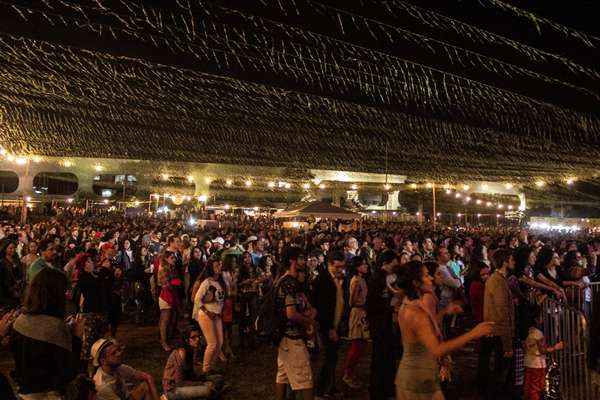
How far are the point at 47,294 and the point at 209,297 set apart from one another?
7.29ft

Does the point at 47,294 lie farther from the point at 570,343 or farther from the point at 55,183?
the point at 55,183

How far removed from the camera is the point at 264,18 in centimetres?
512

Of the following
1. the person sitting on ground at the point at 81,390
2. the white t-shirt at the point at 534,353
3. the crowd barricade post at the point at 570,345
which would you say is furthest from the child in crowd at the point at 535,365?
the person sitting on ground at the point at 81,390

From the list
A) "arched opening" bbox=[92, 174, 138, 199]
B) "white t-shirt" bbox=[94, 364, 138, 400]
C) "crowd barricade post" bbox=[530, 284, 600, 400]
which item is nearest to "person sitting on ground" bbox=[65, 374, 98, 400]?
"white t-shirt" bbox=[94, 364, 138, 400]

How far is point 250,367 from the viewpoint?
18.0 feet

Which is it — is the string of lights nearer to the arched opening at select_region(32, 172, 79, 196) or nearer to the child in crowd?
the child in crowd

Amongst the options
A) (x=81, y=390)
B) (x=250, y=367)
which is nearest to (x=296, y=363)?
(x=81, y=390)

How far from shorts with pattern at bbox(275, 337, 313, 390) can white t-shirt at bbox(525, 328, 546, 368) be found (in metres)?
2.30

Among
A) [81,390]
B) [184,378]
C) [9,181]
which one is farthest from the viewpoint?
[9,181]

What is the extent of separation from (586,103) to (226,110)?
7.24m

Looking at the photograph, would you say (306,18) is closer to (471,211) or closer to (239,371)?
(239,371)

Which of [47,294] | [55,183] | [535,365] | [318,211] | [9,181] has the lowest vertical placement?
[535,365]

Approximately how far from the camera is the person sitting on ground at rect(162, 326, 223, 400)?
3.95 meters

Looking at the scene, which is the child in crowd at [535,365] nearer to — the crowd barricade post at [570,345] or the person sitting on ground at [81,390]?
the crowd barricade post at [570,345]
